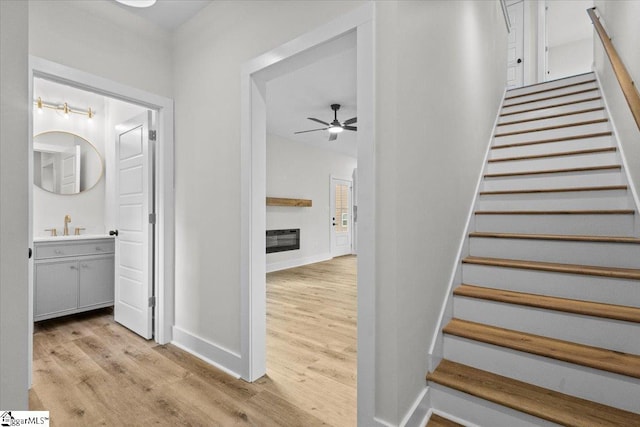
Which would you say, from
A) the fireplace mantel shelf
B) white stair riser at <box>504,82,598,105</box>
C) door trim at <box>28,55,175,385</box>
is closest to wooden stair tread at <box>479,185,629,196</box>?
white stair riser at <box>504,82,598,105</box>

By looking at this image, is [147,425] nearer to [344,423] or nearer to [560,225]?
[344,423]

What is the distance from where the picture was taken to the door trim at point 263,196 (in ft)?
4.91

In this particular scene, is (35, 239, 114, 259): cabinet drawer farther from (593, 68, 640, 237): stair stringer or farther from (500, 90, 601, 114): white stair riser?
(500, 90, 601, 114): white stair riser

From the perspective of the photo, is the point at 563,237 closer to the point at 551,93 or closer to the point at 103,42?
the point at 551,93

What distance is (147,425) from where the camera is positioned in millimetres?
1684

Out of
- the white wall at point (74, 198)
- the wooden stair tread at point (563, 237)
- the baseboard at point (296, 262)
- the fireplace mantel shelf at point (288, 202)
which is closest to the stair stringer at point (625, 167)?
the wooden stair tread at point (563, 237)

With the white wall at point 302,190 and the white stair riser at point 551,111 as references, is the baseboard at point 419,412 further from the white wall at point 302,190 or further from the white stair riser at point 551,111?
the white wall at point 302,190

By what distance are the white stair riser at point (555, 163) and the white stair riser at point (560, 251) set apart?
95cm

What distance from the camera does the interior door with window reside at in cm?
805

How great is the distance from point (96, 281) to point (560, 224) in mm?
4440

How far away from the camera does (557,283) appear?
1877 mm

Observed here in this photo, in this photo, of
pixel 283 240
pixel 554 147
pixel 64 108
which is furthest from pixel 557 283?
pixel 64 108

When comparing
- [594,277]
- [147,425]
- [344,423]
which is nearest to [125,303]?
[147,425]
